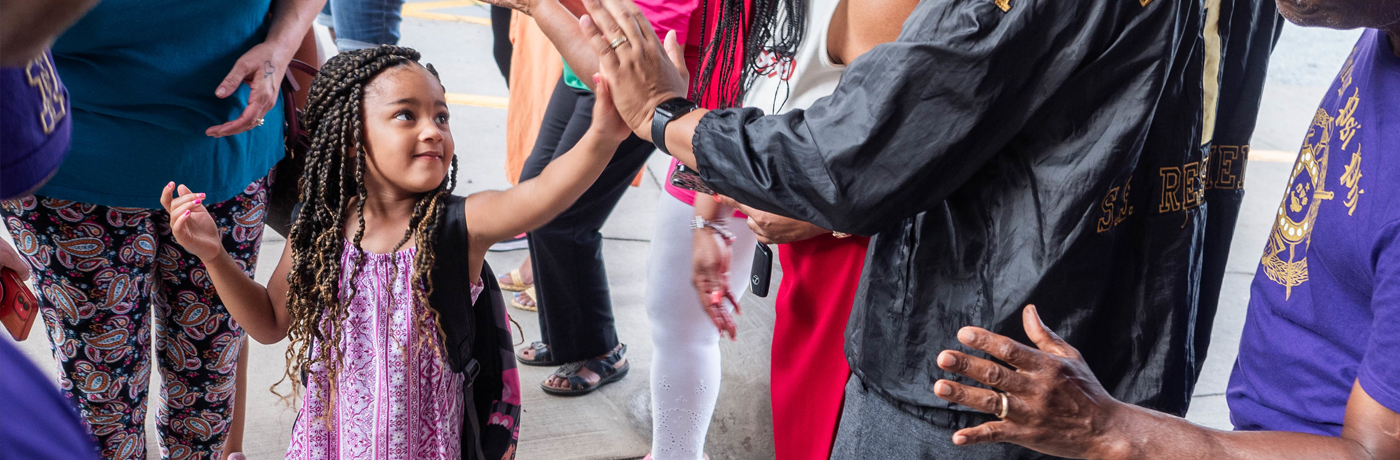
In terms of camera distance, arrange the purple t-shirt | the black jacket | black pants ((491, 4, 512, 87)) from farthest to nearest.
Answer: black pants ((491, 4, 512, 87))
the black jacket
the purple t-shirt

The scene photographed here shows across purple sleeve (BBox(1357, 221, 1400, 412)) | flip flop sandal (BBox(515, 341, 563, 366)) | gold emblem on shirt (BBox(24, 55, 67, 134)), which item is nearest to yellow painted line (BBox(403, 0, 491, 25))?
flip flop sandal (BBox(515, 341, 563, 366))

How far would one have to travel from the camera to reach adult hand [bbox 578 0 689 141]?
1435 millimetres

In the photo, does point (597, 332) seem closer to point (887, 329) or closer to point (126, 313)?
point (126, 313)

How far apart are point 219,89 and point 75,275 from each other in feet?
1.57

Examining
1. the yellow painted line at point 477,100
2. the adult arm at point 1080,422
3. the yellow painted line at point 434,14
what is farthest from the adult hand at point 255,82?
the yellow painted line at point 434,14

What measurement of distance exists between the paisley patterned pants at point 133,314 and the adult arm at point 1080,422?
166cm

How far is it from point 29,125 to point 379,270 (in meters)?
0.92

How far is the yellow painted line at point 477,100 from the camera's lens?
20.1ft

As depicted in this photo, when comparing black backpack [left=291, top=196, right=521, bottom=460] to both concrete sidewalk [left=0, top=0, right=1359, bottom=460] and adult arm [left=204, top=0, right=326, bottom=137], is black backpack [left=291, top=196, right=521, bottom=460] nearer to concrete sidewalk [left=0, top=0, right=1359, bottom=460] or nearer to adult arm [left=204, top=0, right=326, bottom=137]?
adult arm [left=204, top=0, right=326, bottom=137]

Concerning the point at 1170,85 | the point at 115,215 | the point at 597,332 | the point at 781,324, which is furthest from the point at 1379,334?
the point at 597,332

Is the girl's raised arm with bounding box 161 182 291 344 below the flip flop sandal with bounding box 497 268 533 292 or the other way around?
the other way around

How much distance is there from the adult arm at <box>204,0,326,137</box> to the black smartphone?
1.08 m

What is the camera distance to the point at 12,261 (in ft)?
5.37

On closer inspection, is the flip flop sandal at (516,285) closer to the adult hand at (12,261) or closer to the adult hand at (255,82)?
the adult hand at (255,82)
